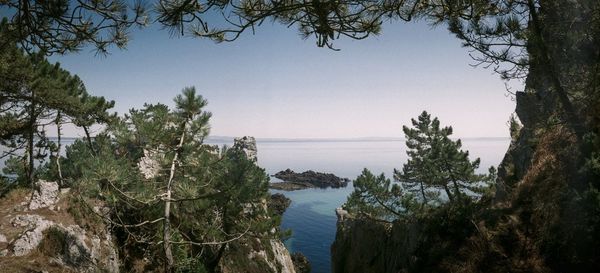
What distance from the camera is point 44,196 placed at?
11.0 m

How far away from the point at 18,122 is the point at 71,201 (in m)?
4.54

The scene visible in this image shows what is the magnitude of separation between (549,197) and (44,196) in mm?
16697

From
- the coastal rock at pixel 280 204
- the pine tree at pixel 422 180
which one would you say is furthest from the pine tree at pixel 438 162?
the coastal rock at pixel 280 204

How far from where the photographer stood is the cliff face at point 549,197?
7.16 meters

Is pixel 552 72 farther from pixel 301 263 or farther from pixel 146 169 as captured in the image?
pixel 301 263

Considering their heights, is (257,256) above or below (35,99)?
below

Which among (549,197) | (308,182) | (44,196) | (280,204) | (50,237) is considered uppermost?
(549,197)

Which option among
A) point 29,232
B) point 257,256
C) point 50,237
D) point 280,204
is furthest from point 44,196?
point 280,204

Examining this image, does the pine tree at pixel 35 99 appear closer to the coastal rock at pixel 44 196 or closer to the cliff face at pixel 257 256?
the coastal rock at pixel 44 196

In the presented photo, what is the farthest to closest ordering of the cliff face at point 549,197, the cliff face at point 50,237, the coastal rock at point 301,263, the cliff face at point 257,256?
the coastal rock at point 301,263 → the cliff face at point 257,256 → the cliff face at point 50,237 → the cliff face at point 549,197

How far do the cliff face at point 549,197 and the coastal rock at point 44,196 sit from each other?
1392cm

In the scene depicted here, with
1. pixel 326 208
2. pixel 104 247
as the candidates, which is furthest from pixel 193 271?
pixel 326 208

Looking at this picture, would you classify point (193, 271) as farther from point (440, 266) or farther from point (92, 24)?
point (92, 24)

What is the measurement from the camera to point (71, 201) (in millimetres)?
11367
